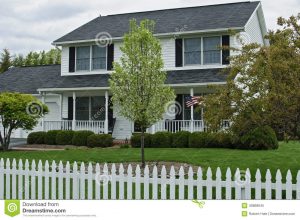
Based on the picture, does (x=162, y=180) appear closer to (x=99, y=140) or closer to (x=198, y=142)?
(x=198, y=142)

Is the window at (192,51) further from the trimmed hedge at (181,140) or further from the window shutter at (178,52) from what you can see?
the trimmed hedge at (181,140)

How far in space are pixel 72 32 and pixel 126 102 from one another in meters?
A: 15.8

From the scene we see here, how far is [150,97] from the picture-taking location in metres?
11.9

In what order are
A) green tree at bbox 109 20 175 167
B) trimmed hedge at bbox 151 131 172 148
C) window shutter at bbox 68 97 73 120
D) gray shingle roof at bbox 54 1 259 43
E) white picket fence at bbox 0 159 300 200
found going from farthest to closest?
window shutter at bbox 68 97 73 120, gray shingle roof at bbox 54 1 259 43, trimmed hedge at bbox 151 131 172 148, green tree at bbox 109 20 175 167, white picket fence at bbox 0 159 300 200

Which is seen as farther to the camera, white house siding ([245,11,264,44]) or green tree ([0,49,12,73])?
green tree ([0,49,12,73])

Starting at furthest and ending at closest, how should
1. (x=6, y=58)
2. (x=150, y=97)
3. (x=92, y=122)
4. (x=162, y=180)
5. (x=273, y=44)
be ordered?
(x=6, y=58) < (x=92, y=122) < (x=150, y=97) < (x=273, y=44) < (x=162, y=180)

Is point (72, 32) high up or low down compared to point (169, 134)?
up

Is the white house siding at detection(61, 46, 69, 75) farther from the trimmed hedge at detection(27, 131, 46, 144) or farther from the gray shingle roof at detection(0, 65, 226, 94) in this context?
the trimmed hedge at detection(27, 131, 46, 144)

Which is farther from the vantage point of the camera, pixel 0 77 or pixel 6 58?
pixel 6 58

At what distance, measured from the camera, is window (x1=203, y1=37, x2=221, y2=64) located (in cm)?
2191

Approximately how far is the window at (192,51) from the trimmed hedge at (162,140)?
4.96 m

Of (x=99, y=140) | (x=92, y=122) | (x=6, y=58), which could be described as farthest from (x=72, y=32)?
(x=6, y=58)

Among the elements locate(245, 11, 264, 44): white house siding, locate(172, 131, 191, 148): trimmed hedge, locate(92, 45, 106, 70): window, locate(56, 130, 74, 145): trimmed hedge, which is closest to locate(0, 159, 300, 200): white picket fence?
locate(172, 131, 191, 148): trimmed hedge

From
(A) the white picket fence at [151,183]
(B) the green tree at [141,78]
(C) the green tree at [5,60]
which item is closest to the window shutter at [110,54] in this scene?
(B) the green tree at [141,78]
